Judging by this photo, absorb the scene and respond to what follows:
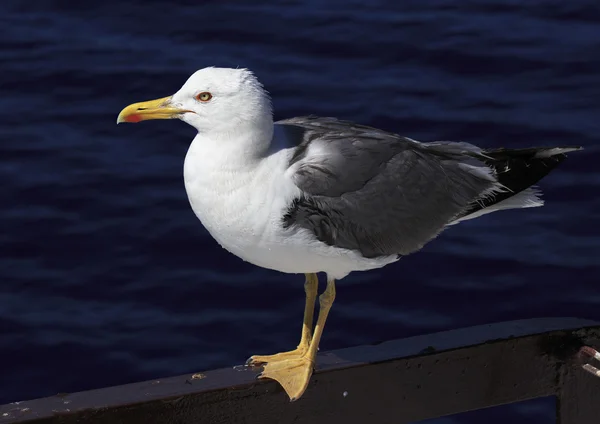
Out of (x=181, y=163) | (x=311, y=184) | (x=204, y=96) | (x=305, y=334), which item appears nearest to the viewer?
(x=204, y=96)

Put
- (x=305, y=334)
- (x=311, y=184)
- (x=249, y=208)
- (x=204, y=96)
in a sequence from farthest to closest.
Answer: (x=305, y=334) < (x=311, y=184) < (x=204, y=96) < (x=249, y=208)

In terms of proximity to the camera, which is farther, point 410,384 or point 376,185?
point 376,185

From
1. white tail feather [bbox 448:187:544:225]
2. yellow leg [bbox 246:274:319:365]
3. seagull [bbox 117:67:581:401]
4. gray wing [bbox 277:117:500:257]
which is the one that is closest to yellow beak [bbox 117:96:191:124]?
seagull [bbox 117:67:581:401]

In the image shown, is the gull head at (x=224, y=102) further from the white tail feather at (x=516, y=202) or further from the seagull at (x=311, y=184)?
the white tail feather at (x=516, y=202)

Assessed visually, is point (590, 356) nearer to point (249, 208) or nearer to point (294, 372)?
point (294, 372)

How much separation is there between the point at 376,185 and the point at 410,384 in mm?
1339

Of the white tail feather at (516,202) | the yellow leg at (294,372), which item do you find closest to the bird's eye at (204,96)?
the yellow leg at (294,372)

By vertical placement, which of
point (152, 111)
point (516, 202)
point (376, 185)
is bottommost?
point (516, 202)

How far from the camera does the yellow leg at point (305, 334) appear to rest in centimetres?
610

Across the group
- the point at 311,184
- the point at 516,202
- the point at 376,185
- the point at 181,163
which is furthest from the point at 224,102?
the point at 181,163

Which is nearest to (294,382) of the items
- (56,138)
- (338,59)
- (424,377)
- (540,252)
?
(424,377)

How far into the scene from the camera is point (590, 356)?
5.43 meters

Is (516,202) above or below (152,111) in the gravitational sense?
below

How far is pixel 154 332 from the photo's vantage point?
31.1 feet
